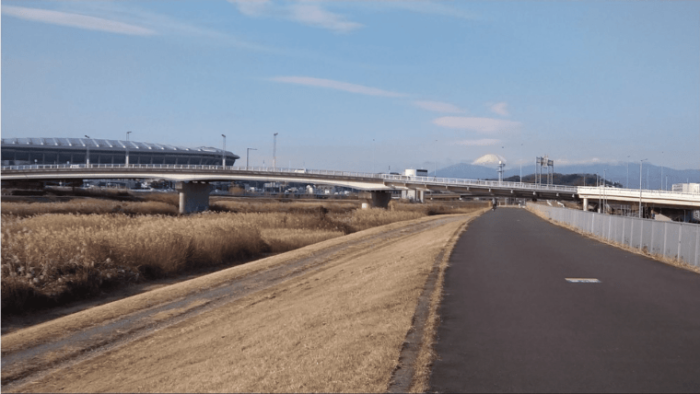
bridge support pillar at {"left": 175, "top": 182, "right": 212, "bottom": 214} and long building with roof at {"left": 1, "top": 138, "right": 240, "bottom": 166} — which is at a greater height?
long building with roof at {"left": 1, "top": 138, "right": 240, "bottom": 166}

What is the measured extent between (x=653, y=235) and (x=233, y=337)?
19.1 metres

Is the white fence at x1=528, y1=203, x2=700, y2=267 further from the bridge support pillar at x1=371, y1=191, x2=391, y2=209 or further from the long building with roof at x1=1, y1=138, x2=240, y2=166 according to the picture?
the long building with roof at x1=1, y1=138, x2=240, y2=166

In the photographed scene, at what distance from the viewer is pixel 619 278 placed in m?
17.4

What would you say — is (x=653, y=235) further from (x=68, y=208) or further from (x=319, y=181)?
(x=319, y=181)

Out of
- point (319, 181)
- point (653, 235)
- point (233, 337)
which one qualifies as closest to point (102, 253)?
point (233, 337)

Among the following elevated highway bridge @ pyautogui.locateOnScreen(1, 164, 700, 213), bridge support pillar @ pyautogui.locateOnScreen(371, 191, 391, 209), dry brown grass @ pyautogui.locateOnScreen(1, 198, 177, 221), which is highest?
elevated highway bridge @ pyautogui.locateOnScreen(1, 164, 700, 213)

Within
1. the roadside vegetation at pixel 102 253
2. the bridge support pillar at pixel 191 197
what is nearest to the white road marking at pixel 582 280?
the roadside vegetation at pixel 102 253

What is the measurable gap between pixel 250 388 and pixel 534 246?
22617 millimetres

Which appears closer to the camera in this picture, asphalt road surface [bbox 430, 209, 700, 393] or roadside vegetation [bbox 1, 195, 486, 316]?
asphalt road surface [bbox 430, 209, 700, 393]

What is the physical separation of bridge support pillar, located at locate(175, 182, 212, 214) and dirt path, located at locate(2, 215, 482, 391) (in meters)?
67.8

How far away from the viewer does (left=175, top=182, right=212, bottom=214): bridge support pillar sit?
89000mm

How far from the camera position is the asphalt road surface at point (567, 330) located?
25.0ft

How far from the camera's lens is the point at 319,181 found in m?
89.6

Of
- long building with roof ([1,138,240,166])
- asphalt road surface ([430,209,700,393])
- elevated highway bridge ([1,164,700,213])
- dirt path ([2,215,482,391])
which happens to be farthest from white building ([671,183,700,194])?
long building with roof ([1,138,240,166])
